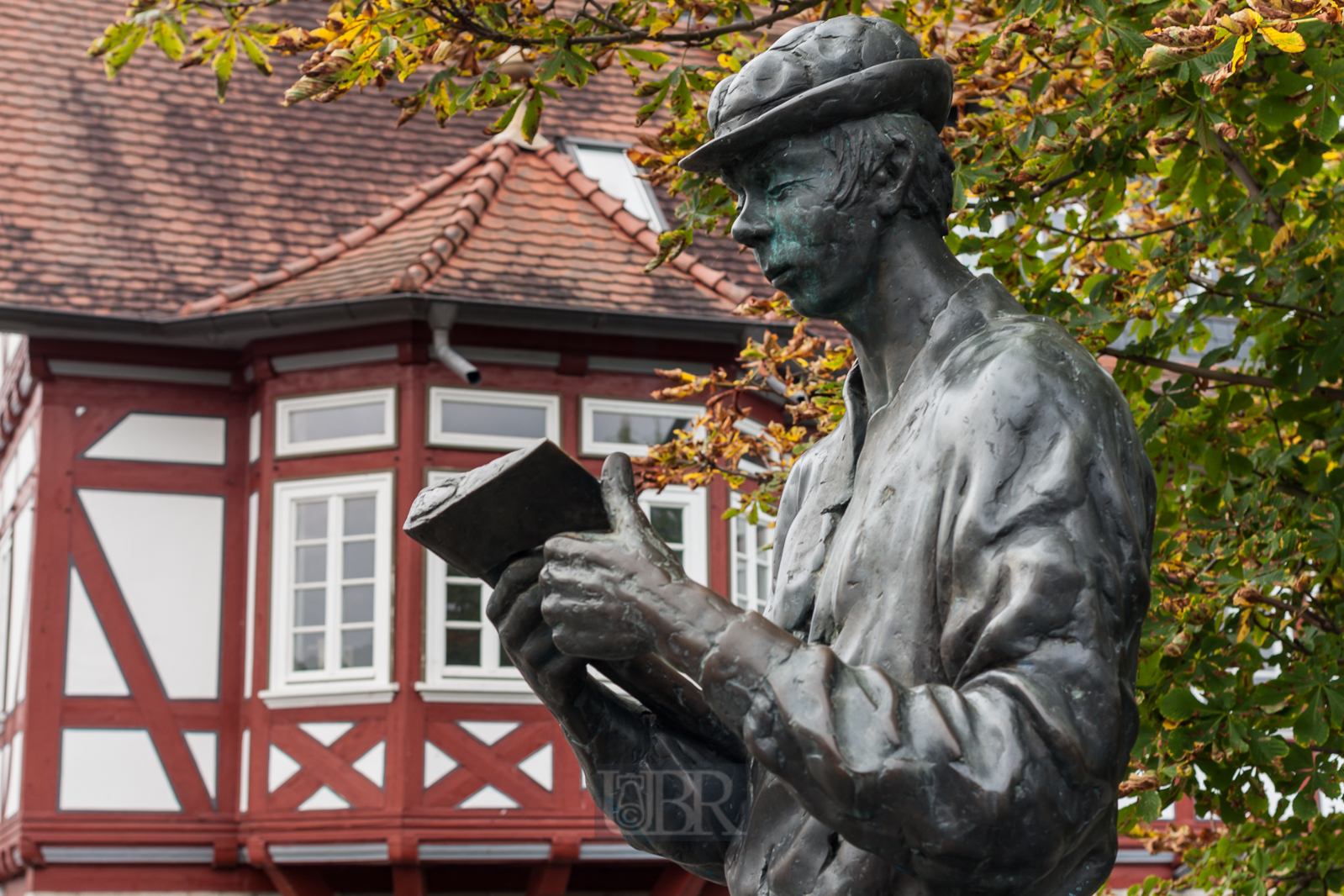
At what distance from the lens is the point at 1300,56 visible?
4.02m

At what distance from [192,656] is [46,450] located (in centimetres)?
166

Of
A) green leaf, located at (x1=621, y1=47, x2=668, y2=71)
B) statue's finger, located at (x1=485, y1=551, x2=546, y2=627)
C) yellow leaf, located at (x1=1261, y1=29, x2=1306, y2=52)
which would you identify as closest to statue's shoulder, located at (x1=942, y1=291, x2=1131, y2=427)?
statue's finger, located at (x1=485, y1=551, x2=546, y2=627)

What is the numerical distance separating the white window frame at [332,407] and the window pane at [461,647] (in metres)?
1.33

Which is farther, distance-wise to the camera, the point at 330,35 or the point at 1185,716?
the point at 330,35

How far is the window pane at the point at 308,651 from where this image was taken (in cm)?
1101

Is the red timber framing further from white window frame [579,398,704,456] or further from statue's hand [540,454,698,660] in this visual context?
statue's hand [540,454,698,660]

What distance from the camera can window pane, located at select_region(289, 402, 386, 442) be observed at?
11.3m

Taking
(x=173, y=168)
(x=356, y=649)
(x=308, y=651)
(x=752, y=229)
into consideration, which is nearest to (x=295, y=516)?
(x=308, y=651)

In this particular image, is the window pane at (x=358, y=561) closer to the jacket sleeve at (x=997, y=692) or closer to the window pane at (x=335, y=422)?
the window pane at (x=335, y=422)

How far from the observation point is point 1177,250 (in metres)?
4.86

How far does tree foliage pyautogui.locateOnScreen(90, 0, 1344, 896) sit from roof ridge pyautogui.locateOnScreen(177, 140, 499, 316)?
237 inches

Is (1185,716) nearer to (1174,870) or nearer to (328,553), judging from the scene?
(328,553)

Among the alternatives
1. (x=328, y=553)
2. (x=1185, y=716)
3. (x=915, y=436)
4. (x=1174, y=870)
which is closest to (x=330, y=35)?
(x=1185, y=716)

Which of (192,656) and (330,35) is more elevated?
(330,35)
